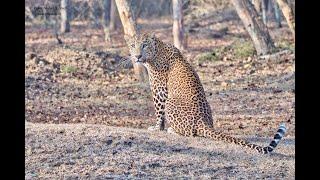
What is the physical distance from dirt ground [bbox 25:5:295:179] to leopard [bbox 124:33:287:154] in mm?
282

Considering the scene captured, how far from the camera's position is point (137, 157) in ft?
27.7

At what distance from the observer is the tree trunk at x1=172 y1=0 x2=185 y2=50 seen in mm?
24172

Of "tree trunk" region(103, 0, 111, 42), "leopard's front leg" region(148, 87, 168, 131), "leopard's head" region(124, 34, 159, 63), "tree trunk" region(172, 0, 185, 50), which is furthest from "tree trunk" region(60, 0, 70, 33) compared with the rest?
"leopard's front leg" region(148, 87, 168, 131)

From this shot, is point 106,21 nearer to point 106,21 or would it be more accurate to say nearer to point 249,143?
point 106,21

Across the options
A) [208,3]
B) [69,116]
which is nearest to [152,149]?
[69,116]

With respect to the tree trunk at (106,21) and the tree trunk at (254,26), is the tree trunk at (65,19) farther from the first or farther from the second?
the tree trunk at (254,26)

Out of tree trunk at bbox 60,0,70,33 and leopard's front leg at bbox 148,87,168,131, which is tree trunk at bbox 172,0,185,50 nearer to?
tree trunk at bbox 60,0,70,33

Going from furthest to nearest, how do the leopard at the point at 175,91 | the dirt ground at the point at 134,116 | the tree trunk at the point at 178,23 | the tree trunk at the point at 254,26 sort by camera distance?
1. the tree trunk at the point at 178,23
2. the tree trunk at the point at 254,26
3. the leopard at the point at 175,91
4. the dirt ground at the point at 134,116

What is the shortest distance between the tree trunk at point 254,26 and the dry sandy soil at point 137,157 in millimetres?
11678

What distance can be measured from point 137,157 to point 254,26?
526 inches

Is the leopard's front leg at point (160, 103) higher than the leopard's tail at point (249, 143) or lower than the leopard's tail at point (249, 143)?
higher

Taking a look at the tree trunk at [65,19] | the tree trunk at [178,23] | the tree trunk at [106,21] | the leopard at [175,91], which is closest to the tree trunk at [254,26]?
the tree trunk at [178,23]

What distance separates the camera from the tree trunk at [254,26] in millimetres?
21125

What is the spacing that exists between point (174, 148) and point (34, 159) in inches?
64.6
